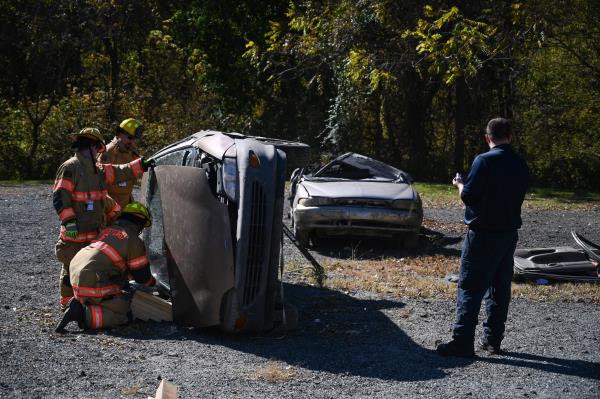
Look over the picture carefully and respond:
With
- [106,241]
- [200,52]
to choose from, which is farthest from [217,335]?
[200,52]

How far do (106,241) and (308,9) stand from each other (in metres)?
16.2

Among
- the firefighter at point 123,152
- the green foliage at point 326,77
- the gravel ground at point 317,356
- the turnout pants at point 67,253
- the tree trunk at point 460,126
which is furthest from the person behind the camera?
the tree trunk at point 460,126

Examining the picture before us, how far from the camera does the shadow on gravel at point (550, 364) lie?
6590 mm

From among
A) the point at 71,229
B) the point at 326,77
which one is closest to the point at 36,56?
the point at 326,77

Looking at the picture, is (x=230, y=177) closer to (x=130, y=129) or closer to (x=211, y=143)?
(x=211, y=143)

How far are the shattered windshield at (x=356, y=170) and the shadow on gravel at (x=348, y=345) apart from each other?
4.64 metres

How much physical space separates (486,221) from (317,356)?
1660mm

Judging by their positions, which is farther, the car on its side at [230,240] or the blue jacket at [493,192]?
the car on its side at [230,240]

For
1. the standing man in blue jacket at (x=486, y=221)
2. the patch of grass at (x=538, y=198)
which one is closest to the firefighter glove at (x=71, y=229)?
the standing man in blue jacket at (x=486, y=221)

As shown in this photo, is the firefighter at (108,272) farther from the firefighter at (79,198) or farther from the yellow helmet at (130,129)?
the yellow helmet at (130,129)

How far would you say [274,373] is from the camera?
6.42 metres

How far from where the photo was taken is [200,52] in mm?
26484

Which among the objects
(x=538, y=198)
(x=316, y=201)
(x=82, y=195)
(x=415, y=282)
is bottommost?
(x=415, y=282)

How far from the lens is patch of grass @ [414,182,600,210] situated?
1895 centimetres
